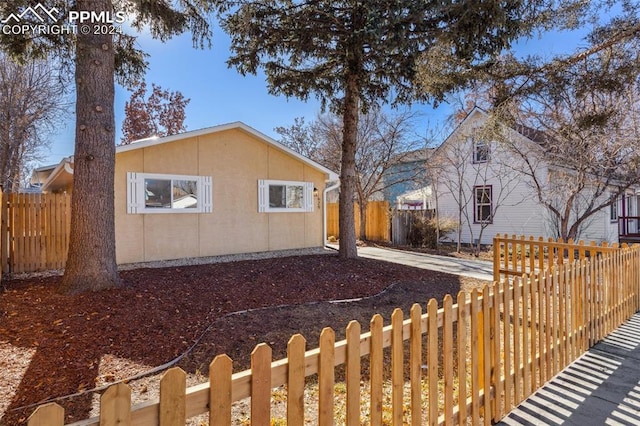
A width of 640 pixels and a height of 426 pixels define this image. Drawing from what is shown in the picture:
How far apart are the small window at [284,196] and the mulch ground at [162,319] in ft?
11.5

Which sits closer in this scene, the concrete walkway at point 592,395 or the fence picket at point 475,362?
the fence picket at point 475,362

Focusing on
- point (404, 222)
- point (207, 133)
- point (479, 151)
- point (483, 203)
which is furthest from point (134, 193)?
point (483, 203)

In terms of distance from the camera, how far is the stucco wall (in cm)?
919

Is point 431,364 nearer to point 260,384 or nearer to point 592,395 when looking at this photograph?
point 260,384

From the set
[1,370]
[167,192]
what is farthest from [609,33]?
[167,192]

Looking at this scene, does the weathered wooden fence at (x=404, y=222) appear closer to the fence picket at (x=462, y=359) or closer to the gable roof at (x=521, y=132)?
the gable roof at (x=521, y=132)

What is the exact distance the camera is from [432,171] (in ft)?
53.8

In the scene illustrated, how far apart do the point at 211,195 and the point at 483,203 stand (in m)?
12.2

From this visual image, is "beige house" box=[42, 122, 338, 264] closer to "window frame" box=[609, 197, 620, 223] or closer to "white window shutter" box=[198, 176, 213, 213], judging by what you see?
"white window shutter" box=[198, 176, 213, 213]

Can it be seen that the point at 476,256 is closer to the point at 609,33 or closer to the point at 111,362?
the point at 609,33

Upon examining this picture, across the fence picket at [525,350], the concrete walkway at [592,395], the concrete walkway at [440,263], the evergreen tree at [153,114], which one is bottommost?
the concrete walkway at [592,395]

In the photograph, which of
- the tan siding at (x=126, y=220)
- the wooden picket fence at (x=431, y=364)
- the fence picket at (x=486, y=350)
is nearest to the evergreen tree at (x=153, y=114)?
the tan siding at (x=126, y=220)

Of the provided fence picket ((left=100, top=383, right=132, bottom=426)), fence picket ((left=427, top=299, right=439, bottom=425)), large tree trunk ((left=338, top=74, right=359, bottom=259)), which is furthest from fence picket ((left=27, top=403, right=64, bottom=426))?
large tree trunk ((left=338, top=74, right=359, bottom=259))

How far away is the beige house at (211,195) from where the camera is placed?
30.1 feet
